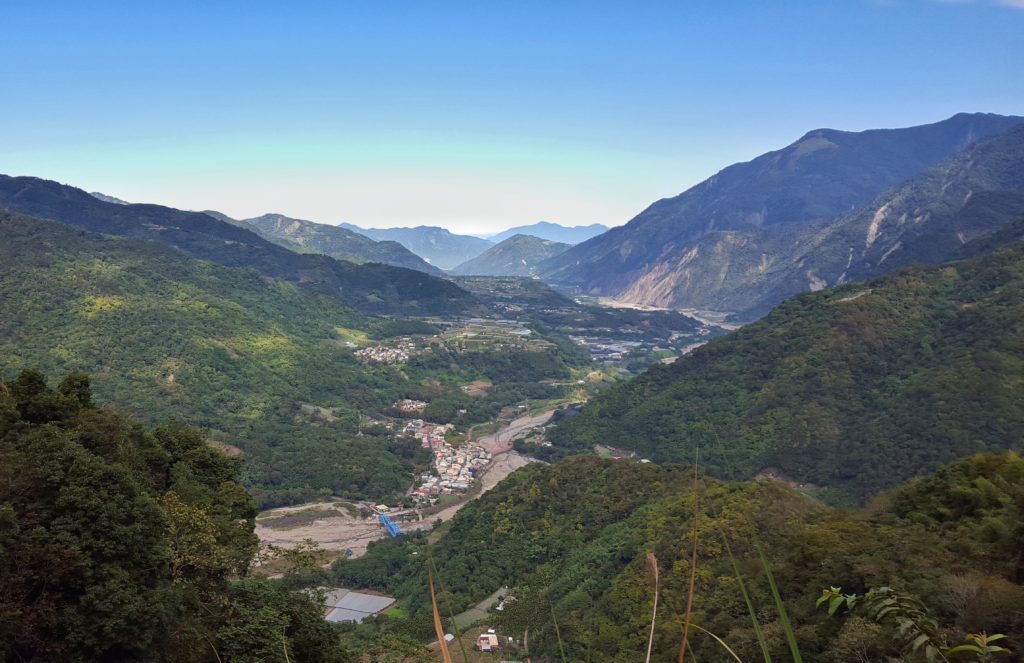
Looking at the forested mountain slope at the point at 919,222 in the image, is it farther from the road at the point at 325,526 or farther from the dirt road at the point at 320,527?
the dirt road at the point at 320,527

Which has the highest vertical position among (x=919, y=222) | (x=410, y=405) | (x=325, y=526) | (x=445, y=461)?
(x=919, y=222)

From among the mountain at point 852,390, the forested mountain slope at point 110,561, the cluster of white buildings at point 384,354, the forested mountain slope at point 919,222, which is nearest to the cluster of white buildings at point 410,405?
the cluster of white buildings at point 384,354

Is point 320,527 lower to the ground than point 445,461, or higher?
lower

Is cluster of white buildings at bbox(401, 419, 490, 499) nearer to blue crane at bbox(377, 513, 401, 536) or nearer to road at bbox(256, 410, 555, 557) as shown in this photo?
road at bbox(256, 410, 555, 557)

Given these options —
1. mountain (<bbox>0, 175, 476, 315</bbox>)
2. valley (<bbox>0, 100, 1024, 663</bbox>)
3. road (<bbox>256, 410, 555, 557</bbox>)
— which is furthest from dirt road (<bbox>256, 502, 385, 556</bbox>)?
mountain (<bbox>0, 175, 476, 315</bbox>)

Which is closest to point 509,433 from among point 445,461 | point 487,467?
point 487,467

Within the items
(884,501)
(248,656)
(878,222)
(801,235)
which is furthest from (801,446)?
(801,235)

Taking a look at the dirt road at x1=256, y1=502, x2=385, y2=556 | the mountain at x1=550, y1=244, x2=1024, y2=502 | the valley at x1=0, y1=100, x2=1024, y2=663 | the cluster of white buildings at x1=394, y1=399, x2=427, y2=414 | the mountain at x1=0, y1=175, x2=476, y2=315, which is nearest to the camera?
the valley at x1=0, y1=100, x2=1024, y2=663

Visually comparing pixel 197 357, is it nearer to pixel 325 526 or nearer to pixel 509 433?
pixel 325 526
